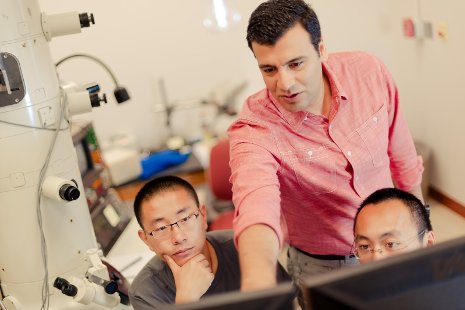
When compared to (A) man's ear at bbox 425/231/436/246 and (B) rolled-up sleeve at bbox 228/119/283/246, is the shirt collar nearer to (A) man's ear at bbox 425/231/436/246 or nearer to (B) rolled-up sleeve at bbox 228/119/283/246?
(B) rolled-up sleeve at bbox 228/119/283/246

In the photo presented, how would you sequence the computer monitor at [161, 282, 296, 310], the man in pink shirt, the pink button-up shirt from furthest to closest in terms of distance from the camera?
the pink button-up shirt, the man in pink shirt, the computer monitor at [161, 282, 296, 310]

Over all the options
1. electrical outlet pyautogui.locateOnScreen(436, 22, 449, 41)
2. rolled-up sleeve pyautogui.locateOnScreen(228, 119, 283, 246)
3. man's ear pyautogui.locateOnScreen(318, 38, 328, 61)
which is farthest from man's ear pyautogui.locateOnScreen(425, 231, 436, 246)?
electrical outlet pyautogui.locateOnScreen(436, 22, 449, 41)

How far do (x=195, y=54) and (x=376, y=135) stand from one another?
2.51 m

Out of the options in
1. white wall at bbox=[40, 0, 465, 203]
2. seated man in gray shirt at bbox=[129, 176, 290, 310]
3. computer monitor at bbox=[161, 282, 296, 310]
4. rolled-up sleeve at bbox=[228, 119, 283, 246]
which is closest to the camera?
computer monitor at bbox=[161, 282, 296, 310]

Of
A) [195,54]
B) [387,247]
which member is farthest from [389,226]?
[195,54]

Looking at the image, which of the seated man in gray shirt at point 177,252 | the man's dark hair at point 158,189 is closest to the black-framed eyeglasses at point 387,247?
the seated man in gray shirt at point 177,252

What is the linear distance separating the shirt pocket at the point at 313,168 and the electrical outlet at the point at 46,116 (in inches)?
27.7

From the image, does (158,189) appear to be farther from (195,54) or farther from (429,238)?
(195,54)

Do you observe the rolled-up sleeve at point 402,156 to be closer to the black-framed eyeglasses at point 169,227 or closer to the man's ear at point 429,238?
the man's ear at point 429,238

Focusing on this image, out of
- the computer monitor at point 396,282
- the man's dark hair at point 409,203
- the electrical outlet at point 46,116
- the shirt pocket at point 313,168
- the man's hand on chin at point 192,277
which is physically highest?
the electrical outlet at point 46,116

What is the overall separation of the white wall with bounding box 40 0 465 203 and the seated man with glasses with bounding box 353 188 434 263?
2336mm

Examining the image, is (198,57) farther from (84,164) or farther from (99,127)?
(84,164)

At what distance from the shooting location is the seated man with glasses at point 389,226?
1353mm

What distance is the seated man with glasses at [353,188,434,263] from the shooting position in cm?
135
